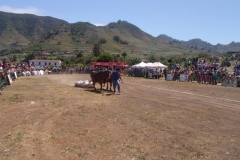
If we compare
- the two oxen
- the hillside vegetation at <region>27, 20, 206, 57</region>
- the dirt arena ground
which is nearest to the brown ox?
the two oxen

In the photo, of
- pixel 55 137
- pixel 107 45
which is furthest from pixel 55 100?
pixel 107 45

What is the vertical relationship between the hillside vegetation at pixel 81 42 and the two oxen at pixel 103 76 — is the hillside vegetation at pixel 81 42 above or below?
above

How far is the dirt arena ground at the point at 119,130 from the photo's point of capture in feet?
23.1

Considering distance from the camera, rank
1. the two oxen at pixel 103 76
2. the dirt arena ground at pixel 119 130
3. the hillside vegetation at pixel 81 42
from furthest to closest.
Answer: the hillside vegetation at pixel 81 42
the two oxen at pixel 103 76
the dirt arena ground at pixel 119 130

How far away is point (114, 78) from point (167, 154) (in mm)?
11334

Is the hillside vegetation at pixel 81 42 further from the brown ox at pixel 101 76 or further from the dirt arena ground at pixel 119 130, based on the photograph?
the dirt arena ground at pixel 119 130

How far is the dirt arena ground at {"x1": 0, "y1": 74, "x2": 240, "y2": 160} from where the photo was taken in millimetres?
7027

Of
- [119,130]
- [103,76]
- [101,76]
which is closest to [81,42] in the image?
[101,76]

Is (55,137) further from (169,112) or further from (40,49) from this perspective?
(40,49)

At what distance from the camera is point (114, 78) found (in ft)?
59.1

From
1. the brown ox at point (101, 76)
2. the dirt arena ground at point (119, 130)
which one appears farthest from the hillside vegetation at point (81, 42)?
the dirt arena ground at point (119, 130)

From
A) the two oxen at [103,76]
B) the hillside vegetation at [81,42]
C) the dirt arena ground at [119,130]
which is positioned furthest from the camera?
the hillside vegetation at [81,42]

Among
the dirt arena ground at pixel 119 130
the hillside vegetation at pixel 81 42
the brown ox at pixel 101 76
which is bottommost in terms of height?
the dirt arena ground at pixel 119 130

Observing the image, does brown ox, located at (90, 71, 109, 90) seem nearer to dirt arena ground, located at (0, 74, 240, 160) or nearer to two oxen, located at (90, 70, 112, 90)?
two oxen, located at (90, 70, 112, 90)
